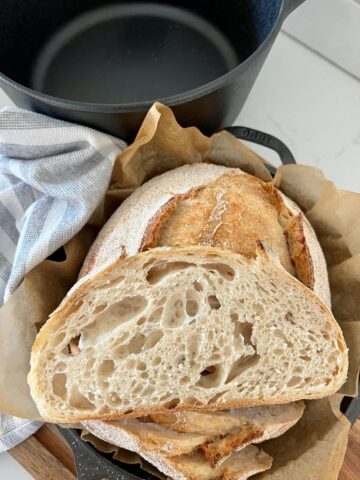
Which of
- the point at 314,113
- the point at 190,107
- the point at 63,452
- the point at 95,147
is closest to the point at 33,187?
the point at 95,147

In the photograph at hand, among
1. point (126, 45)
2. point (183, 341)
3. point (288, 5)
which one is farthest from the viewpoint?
point (126, 45)

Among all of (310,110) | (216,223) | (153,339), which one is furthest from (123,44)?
(153,339)

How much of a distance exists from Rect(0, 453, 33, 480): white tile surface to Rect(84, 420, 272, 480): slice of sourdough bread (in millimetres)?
196

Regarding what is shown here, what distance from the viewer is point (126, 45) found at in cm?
105

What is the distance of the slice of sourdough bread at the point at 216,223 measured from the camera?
0.75 meters

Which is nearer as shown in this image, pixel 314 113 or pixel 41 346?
pixel 41 346

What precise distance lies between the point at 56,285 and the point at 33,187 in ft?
0.43

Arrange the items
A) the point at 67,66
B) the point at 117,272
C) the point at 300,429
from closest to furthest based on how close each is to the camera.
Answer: the point at 117,272, the point at 300,429, the point at 67,66

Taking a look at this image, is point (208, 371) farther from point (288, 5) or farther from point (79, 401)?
point (288, 5)

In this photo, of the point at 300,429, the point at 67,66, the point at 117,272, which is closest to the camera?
the point at 117,272

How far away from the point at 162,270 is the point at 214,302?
0.07 m

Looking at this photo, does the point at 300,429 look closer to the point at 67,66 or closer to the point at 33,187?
the point at 33,187

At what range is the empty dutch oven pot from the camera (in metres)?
0.99

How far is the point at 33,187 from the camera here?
0.85 meters
